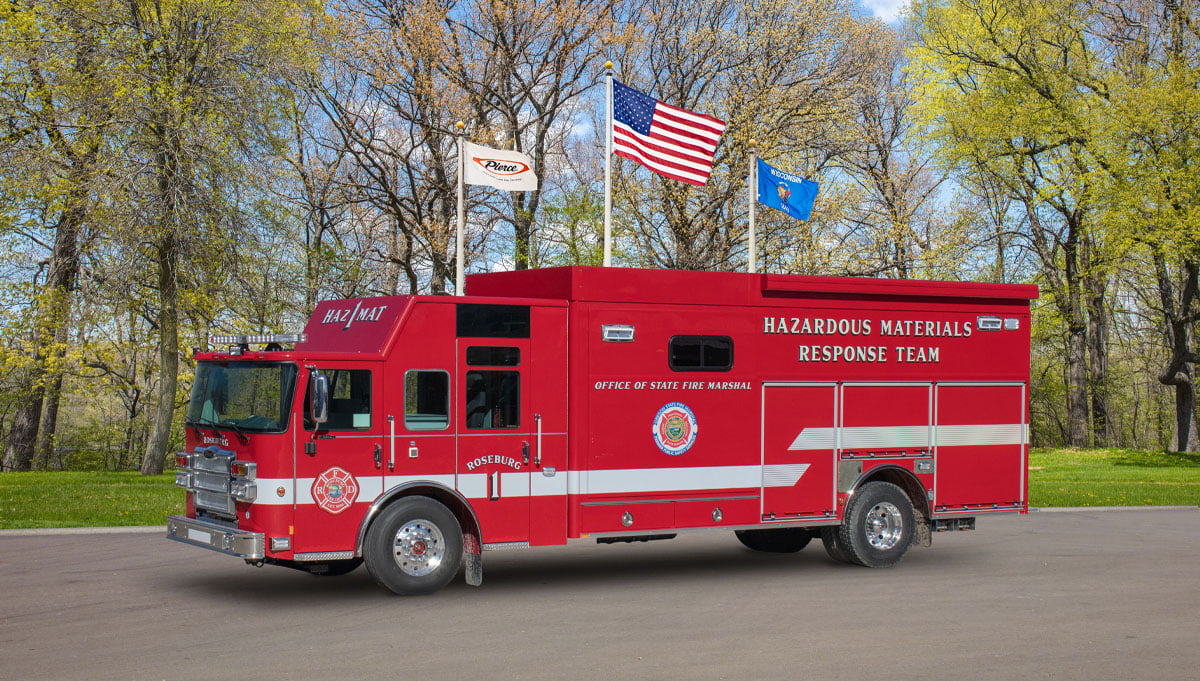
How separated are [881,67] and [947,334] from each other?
3050 centimetres

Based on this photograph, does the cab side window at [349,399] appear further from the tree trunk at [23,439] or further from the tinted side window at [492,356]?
the tree trunk at [23,439]

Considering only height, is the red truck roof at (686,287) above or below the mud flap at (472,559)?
above

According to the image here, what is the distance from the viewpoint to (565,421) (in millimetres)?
11492

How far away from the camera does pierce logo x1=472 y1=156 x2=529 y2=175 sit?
18031 millimetres


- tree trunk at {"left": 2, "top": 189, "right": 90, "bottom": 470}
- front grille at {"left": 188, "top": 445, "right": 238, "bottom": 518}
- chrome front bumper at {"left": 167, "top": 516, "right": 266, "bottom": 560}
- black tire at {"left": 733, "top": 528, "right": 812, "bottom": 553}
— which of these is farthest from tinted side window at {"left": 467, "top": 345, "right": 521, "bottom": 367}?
tree trunk at {"left": 2, "top": 189, "right": 90, "bottom": 470}

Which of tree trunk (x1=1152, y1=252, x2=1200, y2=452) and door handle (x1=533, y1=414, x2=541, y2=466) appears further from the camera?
tree trunk (x1=1152, y1=252, x2=1200, y2=452)

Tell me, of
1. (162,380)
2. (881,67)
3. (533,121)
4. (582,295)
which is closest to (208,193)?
(162,380)

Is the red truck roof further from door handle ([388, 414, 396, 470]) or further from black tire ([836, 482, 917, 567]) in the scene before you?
black tire ([836, 482, 917, 567])

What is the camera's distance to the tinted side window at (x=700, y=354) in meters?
12.0

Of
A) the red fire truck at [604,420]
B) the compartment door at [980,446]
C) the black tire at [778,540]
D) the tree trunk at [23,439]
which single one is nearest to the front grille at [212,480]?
the red fire truck at [604,420]

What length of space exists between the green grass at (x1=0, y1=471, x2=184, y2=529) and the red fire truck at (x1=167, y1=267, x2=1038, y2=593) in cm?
605

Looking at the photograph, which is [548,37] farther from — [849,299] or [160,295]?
[849,299]

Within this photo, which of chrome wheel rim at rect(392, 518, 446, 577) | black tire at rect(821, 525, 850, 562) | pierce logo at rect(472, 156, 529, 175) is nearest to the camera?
chrome wheel rim at rect(392, 518, 446, 577)

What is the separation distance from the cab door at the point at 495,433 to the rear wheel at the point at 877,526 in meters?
3.87
